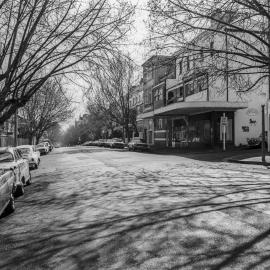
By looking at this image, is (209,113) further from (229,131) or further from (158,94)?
(158,94)

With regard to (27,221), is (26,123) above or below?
above

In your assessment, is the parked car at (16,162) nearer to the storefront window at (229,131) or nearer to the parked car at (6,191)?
the parked car at (6,191)

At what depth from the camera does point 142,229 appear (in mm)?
6746

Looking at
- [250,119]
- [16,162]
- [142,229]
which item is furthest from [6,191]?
[250,119]

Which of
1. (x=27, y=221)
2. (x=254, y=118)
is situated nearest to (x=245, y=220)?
(x=27, y=221)

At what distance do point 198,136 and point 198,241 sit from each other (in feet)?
118

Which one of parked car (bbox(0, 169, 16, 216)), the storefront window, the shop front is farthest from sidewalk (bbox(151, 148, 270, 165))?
parked car (bbox(0, 169, 16, 216))

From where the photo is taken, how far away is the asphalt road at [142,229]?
5.15m

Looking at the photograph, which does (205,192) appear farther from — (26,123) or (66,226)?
(26,123)

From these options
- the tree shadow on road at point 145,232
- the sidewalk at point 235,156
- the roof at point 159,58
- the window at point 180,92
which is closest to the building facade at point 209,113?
the window at point 180,92

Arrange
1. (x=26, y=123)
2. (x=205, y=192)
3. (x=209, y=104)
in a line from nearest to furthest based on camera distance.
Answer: (x=205, y=192)
(x=209, y=104)
(x=26, y=123)

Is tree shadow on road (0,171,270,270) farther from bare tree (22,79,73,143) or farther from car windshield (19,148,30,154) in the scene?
bare tree (22,79,73,143)

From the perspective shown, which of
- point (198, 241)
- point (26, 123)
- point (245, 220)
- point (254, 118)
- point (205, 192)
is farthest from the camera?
point (26, 123)

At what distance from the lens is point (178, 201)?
31.0ft
